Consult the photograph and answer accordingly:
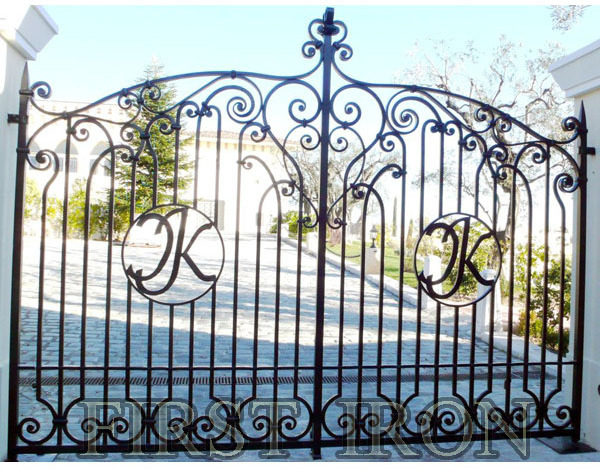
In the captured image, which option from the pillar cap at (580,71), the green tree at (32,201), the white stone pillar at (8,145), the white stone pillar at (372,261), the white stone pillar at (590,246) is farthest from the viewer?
the green tree at (32,201)

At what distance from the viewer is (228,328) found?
28.4 ft

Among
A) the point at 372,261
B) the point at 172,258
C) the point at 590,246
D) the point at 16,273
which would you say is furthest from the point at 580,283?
the point at 172,258

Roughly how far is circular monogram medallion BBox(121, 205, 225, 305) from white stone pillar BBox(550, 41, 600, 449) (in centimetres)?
273

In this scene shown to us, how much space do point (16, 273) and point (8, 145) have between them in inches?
32.7

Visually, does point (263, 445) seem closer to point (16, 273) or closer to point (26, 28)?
point (16, 273)

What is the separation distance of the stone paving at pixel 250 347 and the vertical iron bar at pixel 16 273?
0.15 m

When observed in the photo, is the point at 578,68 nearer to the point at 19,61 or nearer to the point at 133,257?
the point at 19,61

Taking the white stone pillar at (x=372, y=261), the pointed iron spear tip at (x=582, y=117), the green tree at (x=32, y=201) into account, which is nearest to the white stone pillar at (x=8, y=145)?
the pointed iron spear tip at (x=582, y=117)

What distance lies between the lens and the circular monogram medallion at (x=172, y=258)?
3617 mm

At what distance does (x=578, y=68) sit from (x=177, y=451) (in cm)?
402

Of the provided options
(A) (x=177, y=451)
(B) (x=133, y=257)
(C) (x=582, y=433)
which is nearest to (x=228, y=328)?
(A) (x=177, y=451)

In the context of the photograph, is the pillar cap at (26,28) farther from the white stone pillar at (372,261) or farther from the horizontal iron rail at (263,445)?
the white stone pillar at (372,261)

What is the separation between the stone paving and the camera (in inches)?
154

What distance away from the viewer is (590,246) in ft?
13.2
